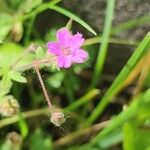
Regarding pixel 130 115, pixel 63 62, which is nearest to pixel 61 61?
pixel 63 62

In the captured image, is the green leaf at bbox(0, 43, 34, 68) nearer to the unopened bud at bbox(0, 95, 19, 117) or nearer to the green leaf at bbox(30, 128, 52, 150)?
the unopened bud at bbox(0, 95, 19, 117)

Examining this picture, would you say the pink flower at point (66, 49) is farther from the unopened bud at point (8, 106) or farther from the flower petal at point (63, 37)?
the unopened bud at point (8, 106)

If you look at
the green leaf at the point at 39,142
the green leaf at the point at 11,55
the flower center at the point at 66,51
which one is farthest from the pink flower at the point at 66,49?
the green leaf at the point at 39,142

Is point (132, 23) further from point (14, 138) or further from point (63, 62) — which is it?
point (14, 138)

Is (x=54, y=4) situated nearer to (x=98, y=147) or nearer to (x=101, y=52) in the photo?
(x=101, y=52)

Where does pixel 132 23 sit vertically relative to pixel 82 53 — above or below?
above

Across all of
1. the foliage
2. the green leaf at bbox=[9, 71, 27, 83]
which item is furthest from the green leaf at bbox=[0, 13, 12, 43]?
the green leaf at bbox=[9, 71, 27, 83]

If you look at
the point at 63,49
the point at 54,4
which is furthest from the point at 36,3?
the point at 63,49
